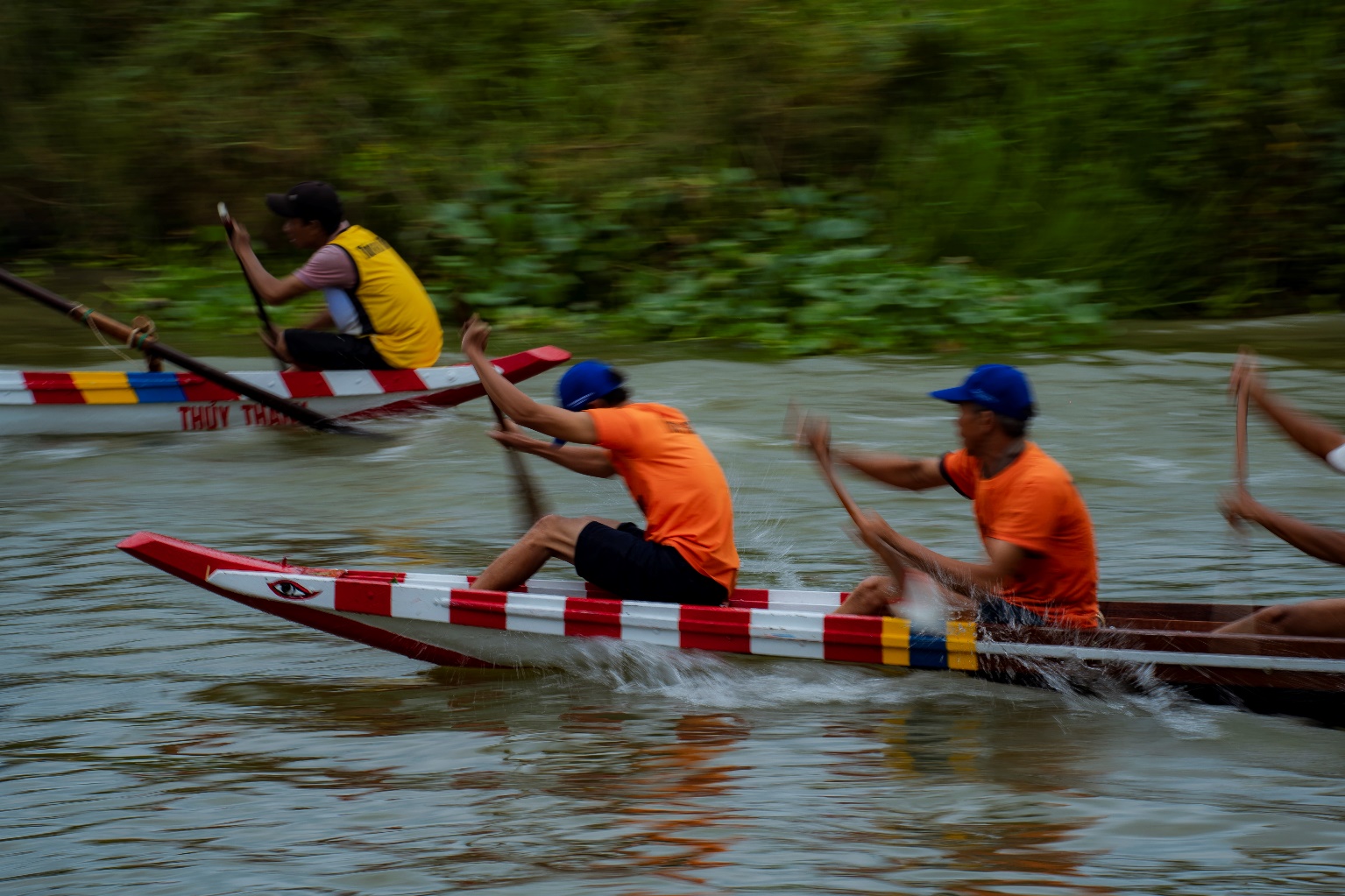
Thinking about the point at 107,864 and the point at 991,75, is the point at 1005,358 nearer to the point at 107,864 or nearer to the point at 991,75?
the point at 991,75

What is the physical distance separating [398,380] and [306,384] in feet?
1.91

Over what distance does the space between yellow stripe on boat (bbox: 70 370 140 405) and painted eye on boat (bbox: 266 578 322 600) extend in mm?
4346

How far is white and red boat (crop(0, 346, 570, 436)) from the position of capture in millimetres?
9273

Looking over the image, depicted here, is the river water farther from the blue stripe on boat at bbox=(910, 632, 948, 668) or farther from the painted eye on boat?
the painted eye on boat

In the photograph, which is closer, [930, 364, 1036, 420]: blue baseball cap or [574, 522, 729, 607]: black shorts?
[930, 364, 1036, 420]: blue baseball cap

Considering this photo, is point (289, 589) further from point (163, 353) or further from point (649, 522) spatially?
point (163, 353)

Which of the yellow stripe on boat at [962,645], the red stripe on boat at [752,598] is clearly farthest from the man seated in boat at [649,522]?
the yellow stripe on boat at [962,645]

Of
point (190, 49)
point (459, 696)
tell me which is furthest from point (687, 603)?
point (190, 49)

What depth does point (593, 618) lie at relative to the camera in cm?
525

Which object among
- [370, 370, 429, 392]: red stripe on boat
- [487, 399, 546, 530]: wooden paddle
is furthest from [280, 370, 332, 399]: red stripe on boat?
[487, 399, 546, 530]: wooden paddle

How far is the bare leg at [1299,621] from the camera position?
468cm

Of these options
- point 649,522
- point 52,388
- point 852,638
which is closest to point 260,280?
point 52,388

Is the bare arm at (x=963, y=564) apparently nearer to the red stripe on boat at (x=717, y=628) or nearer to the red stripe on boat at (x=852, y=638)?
the red stripe on boat at (x=852, y=638)

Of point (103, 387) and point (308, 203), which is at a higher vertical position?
point (308, 203)
